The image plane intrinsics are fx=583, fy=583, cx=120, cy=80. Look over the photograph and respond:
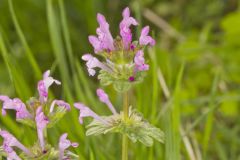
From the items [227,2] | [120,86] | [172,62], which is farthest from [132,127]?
[227,2]

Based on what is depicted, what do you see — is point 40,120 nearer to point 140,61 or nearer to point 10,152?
point 10,152

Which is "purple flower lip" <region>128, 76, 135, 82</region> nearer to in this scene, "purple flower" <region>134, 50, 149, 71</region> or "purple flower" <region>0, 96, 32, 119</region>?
"purple flower" <region>134, 50, 149, 71</region>

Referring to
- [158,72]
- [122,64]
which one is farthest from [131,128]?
[158,72]

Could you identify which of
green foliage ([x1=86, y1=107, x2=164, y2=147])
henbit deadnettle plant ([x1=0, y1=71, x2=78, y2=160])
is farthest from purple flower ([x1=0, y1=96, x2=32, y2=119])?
green foliage ([x1=86, y1=107, x2=164, y2=147])

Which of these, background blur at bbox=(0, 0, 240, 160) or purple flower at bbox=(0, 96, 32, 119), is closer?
purple flower at bbox=(0, 96, 32, 119)

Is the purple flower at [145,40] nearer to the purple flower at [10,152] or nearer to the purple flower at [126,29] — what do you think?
the purple flower at [126,29]

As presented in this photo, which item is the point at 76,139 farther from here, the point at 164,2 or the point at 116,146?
the point at 164,2
